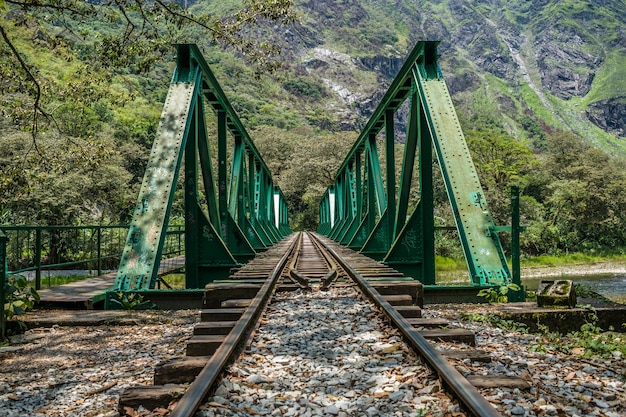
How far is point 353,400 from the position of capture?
2512 mm

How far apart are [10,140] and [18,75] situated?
12412 millimetres

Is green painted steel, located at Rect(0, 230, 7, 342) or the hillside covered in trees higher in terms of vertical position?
the hillside covered in trees

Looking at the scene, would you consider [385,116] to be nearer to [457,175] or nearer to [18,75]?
[457,175]

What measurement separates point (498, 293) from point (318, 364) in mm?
3172

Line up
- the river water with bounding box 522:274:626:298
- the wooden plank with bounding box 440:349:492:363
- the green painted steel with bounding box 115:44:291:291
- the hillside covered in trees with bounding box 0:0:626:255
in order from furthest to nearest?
the river water with bounding box 522:274:626:298 < the hillside covered in trees with bounding box 0:0:626:255 < the green painted steel with bounding box 115:44:291:291 < the wooden plank with bounding box 440:349:492:363

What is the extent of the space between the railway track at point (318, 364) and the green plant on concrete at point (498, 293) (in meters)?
1.34

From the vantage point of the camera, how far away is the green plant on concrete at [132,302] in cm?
544

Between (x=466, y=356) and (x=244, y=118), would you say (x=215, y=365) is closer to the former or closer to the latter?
(x=466, y=356)

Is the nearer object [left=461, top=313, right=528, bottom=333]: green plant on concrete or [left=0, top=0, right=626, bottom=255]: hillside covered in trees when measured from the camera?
[left=461, top=313, right=528, bottom=333]: green plant on concrete

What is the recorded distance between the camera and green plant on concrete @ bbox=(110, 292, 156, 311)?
5.44 m

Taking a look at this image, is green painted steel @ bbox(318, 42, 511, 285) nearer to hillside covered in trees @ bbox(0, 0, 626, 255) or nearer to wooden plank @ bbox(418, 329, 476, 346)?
wooden plank @ bbox(418, 329, 476, 346)

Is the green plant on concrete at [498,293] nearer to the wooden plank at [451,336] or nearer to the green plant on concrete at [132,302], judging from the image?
the wooden plank at [451,336]

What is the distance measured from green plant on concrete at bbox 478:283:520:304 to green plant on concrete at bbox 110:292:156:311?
3.62 m

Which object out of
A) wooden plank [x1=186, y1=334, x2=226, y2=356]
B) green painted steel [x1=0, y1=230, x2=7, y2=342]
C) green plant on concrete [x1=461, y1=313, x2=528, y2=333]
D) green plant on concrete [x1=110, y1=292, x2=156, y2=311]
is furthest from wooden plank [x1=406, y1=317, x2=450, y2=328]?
green painted steel [x1=0, y1=230, x2=7, y2=342]
